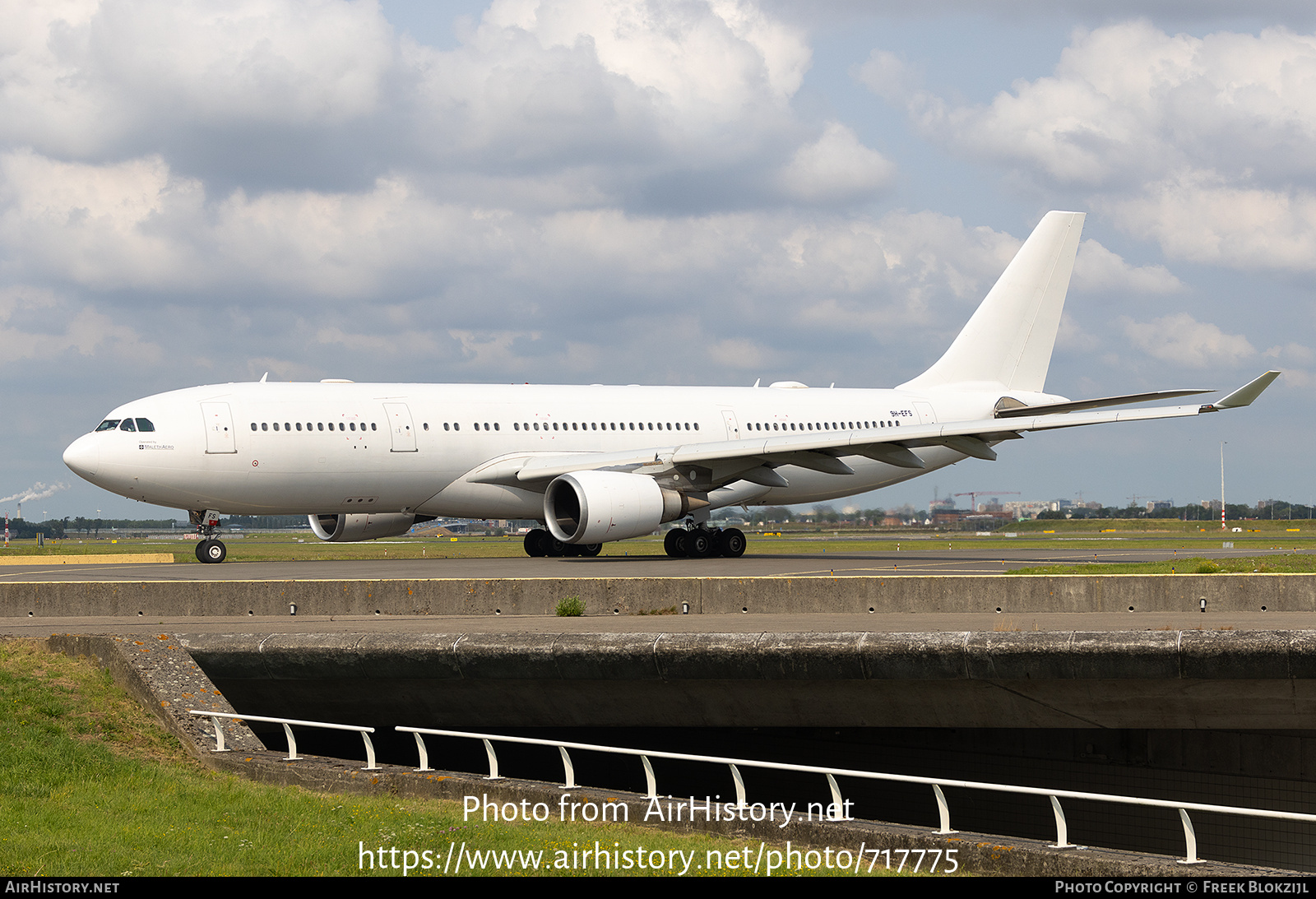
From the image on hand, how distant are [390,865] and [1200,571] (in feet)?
55.1

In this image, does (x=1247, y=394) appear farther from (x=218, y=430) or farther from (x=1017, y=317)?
(x=218, y=430)

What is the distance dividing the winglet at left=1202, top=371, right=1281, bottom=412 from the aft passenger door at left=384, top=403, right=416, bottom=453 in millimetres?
16651

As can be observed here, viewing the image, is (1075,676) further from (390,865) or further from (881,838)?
(390,865)

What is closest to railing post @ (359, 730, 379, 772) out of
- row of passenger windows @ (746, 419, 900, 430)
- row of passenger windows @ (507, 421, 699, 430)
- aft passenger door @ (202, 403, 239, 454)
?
aft passenger door @ (202, 403, 239, 454)

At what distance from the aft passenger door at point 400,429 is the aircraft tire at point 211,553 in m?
4.16

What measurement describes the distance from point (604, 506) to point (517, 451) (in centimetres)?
389

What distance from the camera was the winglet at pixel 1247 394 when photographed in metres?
24.4

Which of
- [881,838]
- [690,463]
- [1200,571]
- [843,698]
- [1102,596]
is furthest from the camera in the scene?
[690,463]

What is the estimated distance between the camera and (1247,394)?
25094 mm

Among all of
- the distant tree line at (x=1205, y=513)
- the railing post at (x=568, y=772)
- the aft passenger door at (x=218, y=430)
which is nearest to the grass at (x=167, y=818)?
the railing post at (x=568, y=772)

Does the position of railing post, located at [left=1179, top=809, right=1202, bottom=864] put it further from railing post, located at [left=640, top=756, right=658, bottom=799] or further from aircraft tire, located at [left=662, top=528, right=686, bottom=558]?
aircraft tire, located at [left=662, top=528, right=686, bottom=558]

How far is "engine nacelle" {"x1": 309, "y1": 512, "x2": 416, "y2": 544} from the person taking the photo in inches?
1201

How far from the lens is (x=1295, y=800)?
12.9 m

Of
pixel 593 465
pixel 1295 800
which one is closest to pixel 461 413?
pixel 593 465
